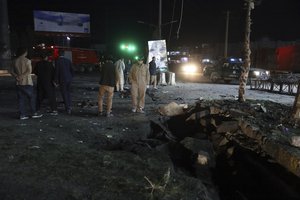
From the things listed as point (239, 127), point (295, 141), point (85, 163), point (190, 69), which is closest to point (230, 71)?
point (190, 69)

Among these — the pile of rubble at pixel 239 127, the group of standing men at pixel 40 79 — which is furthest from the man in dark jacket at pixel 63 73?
the pile of rubble at pixel 239 127

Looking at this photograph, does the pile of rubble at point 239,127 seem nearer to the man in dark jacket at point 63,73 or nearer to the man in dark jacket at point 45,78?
the man in dark jacket at point 63,73

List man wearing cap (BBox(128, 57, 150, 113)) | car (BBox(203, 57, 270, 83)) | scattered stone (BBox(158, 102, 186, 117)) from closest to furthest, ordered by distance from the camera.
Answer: man wearing cap (BBox(128, 57, 150, 113)) < scattered stone (BBox(158, 102, 186, 117)) < car (BBox(203, 57, 270, 83))

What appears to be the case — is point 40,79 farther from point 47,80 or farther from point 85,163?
point 85,163

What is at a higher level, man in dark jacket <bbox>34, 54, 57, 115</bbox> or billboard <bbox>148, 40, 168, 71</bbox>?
billboard <bbox>148, 40, 168, 71</bbox>

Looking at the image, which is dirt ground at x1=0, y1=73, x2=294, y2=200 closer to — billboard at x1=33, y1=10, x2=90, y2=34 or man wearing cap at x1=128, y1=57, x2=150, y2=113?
man wearing cap at x1=128, y1=57, x2=150, y2=113

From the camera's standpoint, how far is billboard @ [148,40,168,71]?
20.3 meters

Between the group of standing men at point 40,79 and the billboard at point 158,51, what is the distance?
37.8 feet

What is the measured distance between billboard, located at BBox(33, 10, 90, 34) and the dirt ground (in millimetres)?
31363

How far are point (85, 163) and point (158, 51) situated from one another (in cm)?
1571

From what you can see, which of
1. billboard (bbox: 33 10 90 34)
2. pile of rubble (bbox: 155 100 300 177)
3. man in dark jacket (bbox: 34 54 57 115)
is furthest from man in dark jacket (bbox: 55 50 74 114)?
billboard (bbox: 33 10 90 34)

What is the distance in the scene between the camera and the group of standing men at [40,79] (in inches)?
324

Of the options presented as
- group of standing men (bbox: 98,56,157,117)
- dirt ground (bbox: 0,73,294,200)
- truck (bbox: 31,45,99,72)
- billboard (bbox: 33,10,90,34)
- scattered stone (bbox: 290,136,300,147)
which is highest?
billboard (bbox: 33,10,90,34)

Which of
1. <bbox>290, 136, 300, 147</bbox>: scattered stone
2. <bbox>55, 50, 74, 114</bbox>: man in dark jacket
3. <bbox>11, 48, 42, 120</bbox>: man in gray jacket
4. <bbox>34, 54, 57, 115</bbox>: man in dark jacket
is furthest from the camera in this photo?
<bbox>55, 50, 74, 114</bbox>: man in dark jacket
